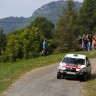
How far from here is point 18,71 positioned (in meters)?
33.2

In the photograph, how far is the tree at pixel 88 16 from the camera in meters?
57.5

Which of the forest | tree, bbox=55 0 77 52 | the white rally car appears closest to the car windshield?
the white rally car

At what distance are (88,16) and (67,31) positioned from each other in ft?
57.2

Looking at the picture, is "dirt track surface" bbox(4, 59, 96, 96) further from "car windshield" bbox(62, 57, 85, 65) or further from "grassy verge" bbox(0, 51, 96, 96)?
"car windshield" bbox(62, 57, 85, 65)

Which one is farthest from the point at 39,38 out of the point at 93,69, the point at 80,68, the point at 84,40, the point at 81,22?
the point at 80,68

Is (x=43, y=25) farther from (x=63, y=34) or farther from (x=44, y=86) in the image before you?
(x=44, y=86)

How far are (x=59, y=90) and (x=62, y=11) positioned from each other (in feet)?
177

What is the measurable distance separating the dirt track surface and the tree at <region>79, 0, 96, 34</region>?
26.1m

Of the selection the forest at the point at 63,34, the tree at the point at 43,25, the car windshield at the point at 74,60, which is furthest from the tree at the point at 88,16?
the tree at the point at 43,25

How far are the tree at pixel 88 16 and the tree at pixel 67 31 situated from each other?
15449 mm

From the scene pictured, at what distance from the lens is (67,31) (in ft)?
247

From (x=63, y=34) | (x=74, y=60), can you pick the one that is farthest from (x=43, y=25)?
(x=74, y=60)

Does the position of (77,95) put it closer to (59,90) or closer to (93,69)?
(59,90)

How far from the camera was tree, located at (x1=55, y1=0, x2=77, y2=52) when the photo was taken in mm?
74625
